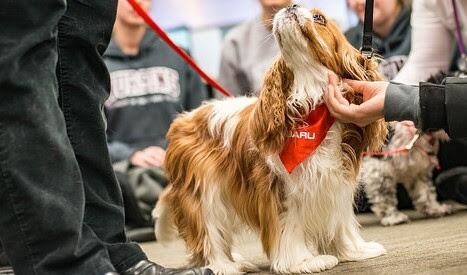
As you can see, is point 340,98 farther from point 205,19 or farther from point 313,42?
point 205,19

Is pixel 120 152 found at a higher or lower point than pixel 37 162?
lower

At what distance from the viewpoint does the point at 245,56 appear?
15.0 ft

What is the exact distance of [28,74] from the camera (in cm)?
175

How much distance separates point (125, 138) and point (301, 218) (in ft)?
7.37

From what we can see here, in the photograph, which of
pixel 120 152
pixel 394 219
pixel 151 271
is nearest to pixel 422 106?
pixel 151 271

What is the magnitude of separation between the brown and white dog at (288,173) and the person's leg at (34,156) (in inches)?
28.9

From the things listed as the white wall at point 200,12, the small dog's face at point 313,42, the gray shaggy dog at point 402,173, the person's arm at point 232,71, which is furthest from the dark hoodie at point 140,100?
the white wall at point 200,12

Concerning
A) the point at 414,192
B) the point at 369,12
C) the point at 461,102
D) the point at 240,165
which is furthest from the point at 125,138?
→ the point at 461,102

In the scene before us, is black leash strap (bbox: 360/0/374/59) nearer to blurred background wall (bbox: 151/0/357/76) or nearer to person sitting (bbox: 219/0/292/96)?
person sitting (bbox: 219/0/292/96)

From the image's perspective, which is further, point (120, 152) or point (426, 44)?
point (120, 152)

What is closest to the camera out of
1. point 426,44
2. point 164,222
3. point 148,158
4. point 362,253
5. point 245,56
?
point 362,253

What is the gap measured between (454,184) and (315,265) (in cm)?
155

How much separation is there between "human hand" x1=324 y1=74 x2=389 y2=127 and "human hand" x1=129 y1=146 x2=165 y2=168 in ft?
6.54

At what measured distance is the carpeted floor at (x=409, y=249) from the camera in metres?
2.19
